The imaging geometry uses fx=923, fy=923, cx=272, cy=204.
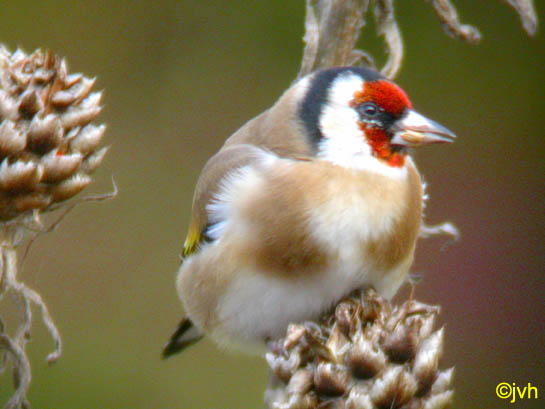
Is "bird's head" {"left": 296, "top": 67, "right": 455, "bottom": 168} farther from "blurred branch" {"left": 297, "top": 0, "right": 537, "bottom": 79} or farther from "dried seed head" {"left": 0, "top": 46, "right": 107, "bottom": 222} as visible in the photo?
"dried seed head" {"left": 0, "top": 46, "right": 107, "bottom": 222}

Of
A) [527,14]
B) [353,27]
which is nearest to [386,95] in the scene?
[353,27]

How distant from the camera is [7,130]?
100cm

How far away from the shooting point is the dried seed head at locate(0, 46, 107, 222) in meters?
1.00

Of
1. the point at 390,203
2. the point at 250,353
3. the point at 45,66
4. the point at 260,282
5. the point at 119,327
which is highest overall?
the point at 45,66

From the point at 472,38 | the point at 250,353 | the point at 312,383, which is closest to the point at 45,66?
the point at 312,383

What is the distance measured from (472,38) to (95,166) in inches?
22.7

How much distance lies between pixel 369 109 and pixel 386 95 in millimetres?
46

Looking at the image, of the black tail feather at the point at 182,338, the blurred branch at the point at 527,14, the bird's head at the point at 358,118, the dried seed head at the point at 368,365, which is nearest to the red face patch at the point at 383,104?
the bird's head at the point at 358,118

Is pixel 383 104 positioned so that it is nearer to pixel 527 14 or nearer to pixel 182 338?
pixel 527 14

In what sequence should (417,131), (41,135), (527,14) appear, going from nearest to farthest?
(41,135)
(527,14)
(417,131)

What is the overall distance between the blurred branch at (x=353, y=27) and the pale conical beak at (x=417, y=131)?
79mm

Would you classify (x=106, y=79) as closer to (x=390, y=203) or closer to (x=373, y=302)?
(x=390, y=203)

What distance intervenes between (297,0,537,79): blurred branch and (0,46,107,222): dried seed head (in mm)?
404

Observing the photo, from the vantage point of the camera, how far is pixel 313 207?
1.43m
